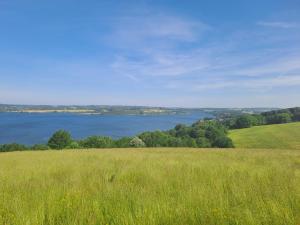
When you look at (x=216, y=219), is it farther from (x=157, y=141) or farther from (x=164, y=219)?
(x=157, y=141)

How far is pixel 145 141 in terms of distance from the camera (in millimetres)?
75250

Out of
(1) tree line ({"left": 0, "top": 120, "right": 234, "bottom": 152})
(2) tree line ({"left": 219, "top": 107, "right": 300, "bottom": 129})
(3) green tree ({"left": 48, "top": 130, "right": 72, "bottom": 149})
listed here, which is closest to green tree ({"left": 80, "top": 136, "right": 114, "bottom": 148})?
(1) tree line ({"left": 0, "top": 120, "right": 234, "bottom": 152})

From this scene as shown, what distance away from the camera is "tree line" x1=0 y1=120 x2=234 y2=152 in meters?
60.9

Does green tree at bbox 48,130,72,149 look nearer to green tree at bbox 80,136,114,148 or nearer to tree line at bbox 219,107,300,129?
green tree at bbox 80,136,114,148

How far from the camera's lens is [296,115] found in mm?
110438

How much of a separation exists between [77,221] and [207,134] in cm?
8423

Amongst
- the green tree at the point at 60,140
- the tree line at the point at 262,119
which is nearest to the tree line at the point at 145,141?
the green tree at the point at 60,140

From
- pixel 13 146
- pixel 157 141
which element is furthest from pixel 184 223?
pixel 157 141

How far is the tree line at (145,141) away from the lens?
60.9 m

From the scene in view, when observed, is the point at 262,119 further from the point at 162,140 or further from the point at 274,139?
the point at 162,140

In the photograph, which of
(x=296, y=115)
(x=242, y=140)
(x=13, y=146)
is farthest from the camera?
(x=296, y=115)

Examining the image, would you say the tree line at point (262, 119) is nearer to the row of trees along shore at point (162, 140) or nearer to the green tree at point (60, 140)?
the row of trees along shore at point (162, 140)

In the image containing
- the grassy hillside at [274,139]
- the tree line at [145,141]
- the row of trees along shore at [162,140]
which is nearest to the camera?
the grassy hillside at [274,139]

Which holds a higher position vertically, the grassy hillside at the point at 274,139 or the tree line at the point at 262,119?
the tree line at the point at 262,119
